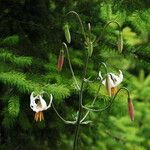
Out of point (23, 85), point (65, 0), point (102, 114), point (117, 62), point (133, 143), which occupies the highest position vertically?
point (65, 0)

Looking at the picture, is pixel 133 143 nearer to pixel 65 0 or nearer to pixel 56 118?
pixel 56 118

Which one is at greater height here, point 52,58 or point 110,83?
point 110,83

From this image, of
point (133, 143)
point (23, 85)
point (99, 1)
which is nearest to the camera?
point (23, 85)

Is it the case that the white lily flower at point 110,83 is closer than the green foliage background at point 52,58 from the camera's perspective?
Yes

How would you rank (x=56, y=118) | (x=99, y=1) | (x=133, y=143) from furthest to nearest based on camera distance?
(x=133, y=143)
(x=56, y=118)
(x=99, y=1)

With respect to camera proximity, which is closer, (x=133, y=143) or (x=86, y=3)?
(x=86, y=3)

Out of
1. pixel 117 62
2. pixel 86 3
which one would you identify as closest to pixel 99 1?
pixel 86 3

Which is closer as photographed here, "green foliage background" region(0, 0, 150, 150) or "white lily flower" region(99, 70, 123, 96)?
"white lily flower" region(99, 70, 123, 96)

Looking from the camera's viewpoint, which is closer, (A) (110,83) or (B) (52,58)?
(A) (110,83)
